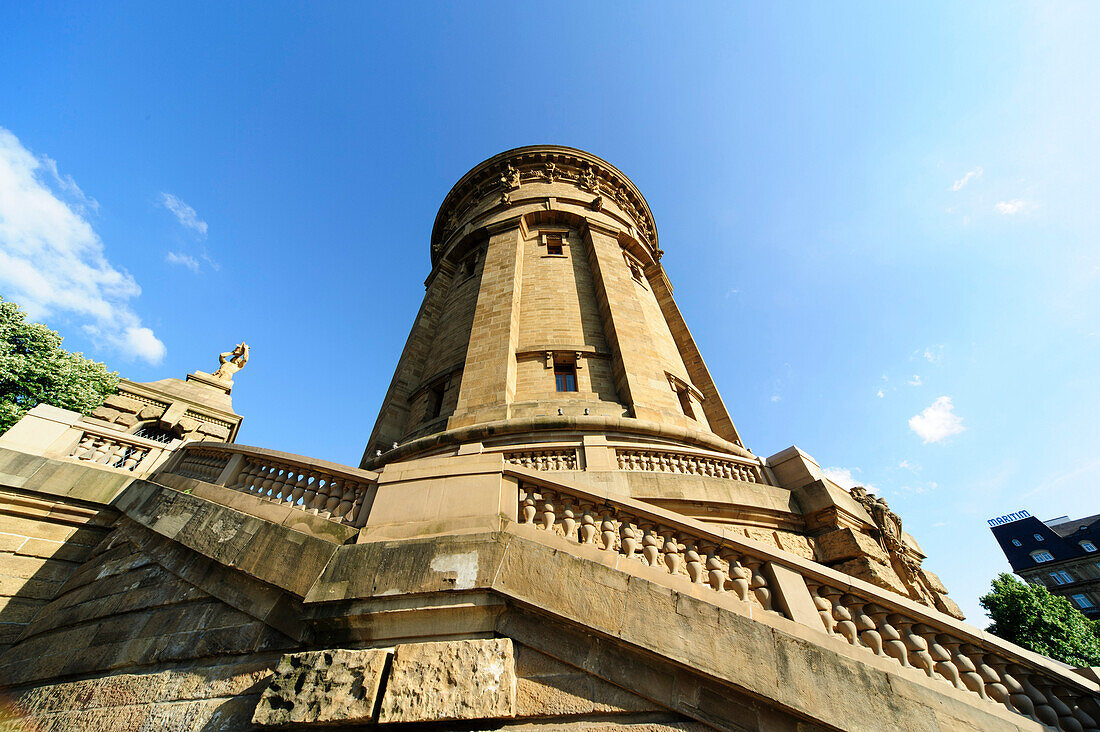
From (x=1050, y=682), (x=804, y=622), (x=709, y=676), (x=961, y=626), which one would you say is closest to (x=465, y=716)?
(x=709, y=676)

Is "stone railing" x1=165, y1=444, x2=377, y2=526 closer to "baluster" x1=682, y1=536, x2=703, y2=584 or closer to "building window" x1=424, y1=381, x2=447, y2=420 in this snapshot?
"baluster" x1=682, y1=536, x2=703, y2=584

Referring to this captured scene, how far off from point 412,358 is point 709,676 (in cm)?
1568

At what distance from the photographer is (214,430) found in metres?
19.1

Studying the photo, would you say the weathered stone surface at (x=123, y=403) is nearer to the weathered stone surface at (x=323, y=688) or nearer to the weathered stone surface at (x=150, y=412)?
the weathered stone surface at (x=150, y=412)

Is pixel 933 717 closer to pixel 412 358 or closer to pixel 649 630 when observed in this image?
pixel 649 630

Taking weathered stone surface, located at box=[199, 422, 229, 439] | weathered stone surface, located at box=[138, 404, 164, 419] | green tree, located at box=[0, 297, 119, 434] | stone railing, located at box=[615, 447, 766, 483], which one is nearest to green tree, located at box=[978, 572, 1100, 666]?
stone railing, located at box=[615, 447, 766, 483]

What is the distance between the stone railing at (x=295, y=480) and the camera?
529 cm

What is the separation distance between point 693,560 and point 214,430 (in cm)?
2194

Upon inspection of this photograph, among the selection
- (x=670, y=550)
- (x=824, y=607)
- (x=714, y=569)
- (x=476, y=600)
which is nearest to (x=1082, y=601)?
(x=824, y=607)

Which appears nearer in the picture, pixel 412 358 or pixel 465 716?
pixel 465 716

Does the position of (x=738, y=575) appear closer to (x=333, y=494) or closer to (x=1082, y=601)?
(x=333, y=494)

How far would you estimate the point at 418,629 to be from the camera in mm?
3816

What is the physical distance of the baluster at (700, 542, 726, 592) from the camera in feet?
13.7

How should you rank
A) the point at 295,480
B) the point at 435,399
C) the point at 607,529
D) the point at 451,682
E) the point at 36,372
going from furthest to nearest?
the point at 36,372 < the point at 435,399 < the point at 295,480 < the point at 607,529 < the point at 451,682
